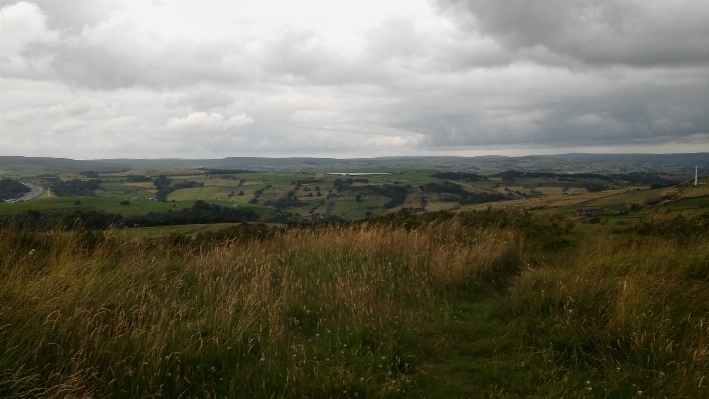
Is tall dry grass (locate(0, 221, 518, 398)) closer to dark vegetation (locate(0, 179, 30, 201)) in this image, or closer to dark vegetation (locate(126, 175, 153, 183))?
dark vegetation (locate(0, 179, 30, 201))

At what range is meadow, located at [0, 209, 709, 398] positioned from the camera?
3.75 meters

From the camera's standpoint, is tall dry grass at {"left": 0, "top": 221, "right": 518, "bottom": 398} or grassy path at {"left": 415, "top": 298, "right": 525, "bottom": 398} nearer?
tall dry grass at {"left": 0, "top": 221, "right": 518, "bottom": 398}

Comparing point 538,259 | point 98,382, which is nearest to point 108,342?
point 98,382

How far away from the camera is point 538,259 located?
8836 mm

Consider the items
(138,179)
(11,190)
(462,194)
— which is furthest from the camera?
(138,179)

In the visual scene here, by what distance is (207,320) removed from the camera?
4.73 metres

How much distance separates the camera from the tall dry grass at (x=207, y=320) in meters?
A: 3.68

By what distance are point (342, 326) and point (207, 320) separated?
1553 millimetres

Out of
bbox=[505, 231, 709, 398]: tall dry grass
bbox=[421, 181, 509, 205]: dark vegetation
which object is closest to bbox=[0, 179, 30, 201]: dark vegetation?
bbox=[421, 181, 509, 205]: dark vegetation

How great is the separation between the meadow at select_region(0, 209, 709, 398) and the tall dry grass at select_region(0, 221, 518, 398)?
0.02m

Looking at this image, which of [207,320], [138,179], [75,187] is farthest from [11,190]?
[207,320]

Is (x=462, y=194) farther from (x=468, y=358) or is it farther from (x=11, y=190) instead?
(x=11, y=190)

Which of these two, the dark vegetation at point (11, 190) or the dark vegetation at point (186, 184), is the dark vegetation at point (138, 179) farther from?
the dark vegetation at point (11, 190)

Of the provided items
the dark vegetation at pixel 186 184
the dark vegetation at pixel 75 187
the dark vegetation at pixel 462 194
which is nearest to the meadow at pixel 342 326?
the dark vegetation at pixel 462 194
